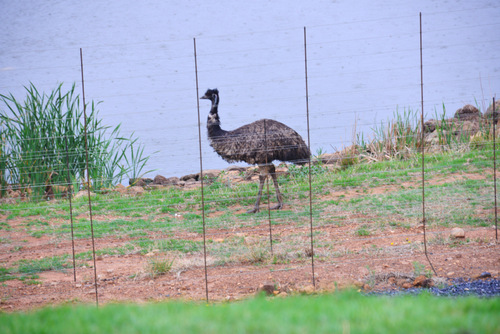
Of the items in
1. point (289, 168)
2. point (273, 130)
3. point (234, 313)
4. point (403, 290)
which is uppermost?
point (273, 130)

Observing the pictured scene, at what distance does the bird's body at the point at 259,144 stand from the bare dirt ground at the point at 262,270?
142 cm

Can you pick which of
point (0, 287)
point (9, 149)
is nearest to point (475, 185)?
point (0, 287)

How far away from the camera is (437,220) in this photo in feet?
19.3

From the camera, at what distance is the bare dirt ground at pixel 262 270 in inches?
167

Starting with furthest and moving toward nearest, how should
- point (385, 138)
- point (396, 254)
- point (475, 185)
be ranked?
1. point (385, 138)
2. point (475, 185)
3. point (396, 254)

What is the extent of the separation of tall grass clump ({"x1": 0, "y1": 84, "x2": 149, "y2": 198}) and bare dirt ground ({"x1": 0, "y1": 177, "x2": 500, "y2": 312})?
2.22m

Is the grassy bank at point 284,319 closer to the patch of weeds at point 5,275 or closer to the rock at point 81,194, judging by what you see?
the patch of weeds at point 5,275

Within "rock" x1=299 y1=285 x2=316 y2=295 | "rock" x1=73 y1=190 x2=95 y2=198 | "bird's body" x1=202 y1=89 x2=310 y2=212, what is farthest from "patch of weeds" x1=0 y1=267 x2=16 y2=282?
"bird's body" x1=202 y1=89 x2=310 y2=212

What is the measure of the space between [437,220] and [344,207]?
1.20m

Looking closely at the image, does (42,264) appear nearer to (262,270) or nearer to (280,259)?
(262,270)

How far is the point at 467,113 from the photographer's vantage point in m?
9.60

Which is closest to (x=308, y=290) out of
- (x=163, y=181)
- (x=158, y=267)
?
(x=158, y=267)

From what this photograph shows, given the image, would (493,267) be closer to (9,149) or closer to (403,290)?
(403,290)

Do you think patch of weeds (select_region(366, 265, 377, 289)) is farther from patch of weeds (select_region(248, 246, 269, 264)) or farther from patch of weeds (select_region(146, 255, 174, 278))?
patch of weeds (select_region(146, 255, 174, 278))
